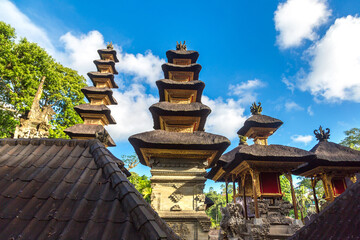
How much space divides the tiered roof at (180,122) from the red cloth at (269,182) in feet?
10.4

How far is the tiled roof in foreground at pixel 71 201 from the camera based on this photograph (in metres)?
1.44

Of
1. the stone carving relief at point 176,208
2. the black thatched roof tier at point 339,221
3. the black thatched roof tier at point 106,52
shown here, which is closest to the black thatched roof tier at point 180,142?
the stone carving relief at point 176,208

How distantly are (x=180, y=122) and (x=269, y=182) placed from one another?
6.15 meters

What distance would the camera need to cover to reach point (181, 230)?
6957 mm

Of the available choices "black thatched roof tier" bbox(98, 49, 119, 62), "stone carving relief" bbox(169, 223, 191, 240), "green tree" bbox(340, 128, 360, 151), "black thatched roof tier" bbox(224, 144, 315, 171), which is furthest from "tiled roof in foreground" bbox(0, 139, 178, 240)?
"green tree" bbox(340, 128, 360, 151)

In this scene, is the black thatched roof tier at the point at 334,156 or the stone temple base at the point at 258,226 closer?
the stone temple base at the point at 258,226

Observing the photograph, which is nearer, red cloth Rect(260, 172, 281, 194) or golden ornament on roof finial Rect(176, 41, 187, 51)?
red cloth Rect(260, 172, 281, 194)

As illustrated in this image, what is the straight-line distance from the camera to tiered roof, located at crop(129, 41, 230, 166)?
24.4ft

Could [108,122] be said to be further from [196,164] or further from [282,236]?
[282,236]

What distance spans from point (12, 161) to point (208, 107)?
747 centimetres

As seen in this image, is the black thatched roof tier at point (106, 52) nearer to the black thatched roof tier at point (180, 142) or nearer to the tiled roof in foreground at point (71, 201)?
the black thatched roof tier at point (180, 142)

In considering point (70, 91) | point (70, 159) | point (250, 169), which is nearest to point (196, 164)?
point (250, 169)

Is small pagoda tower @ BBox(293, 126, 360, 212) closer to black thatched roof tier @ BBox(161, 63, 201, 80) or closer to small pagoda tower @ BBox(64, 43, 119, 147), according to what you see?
black thatched roof tier @ BBox(161, 63, 201, 80)

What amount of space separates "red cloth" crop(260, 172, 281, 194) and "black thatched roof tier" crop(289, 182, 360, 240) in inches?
314
